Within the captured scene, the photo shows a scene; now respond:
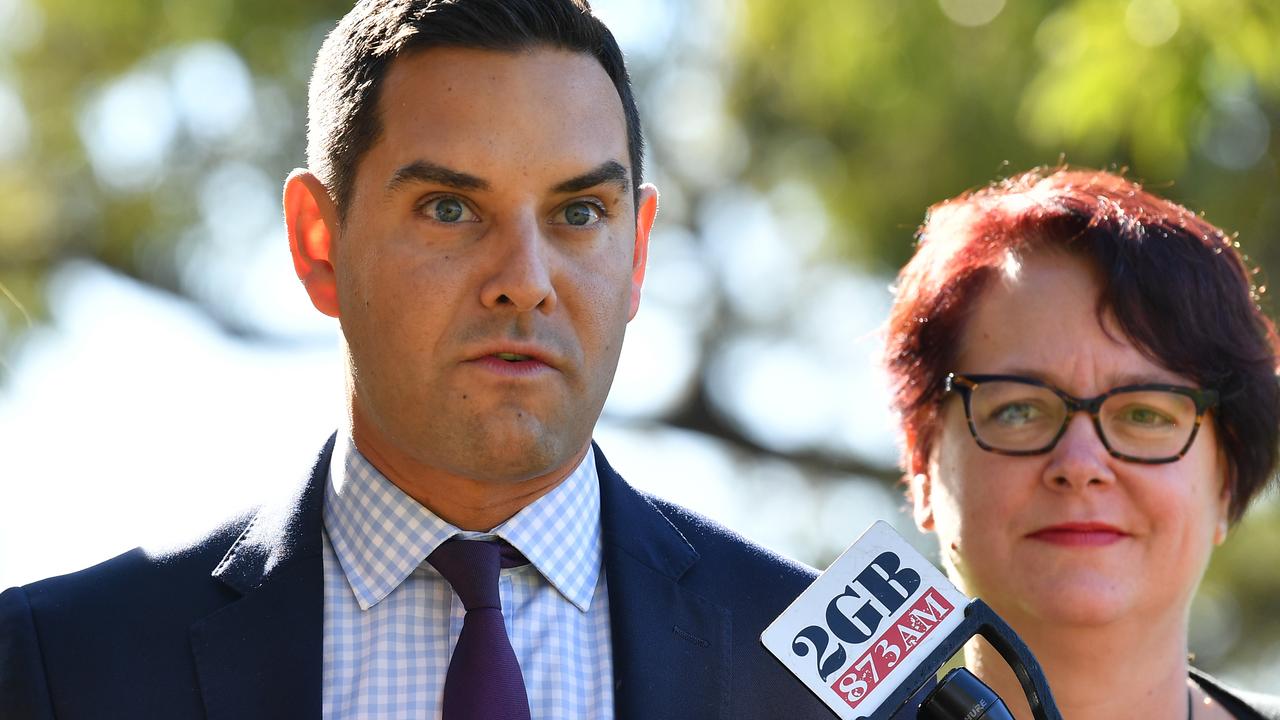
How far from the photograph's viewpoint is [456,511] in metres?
2.85

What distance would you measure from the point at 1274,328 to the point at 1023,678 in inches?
53.8

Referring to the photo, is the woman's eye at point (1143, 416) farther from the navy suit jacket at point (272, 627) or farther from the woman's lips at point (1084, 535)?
the navy suit jacket at point (272, 627)

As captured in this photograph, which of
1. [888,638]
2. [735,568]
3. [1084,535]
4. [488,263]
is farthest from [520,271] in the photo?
[1084,535]

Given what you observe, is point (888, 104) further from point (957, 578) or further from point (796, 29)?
point (957, 578)

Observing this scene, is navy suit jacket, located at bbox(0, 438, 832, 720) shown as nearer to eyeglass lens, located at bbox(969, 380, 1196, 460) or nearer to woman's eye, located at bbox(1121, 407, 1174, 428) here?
eyeglass lens, located at bbox(969, 380, 1196, 460)

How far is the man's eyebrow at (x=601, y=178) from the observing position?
2.77 meters

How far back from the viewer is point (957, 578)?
11.0 ft

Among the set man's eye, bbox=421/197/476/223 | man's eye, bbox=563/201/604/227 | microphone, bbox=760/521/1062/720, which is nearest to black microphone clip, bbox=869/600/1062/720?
microphone, bbox=760/521/1062/720

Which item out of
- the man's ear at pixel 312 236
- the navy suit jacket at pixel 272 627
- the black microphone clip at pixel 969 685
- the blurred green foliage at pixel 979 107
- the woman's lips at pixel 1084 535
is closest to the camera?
the black microphone clip at pixel 969 685

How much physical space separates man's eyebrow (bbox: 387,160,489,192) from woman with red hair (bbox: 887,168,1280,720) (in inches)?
41.2

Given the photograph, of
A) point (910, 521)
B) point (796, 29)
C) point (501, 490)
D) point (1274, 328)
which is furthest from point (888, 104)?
point (501, 490)

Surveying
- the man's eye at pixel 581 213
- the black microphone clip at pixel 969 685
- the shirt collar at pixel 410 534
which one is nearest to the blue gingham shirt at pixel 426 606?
the shirt collar at pixel 410 534

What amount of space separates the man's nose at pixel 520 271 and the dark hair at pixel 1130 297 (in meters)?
0.97

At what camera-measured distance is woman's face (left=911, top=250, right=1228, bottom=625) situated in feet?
10.3
